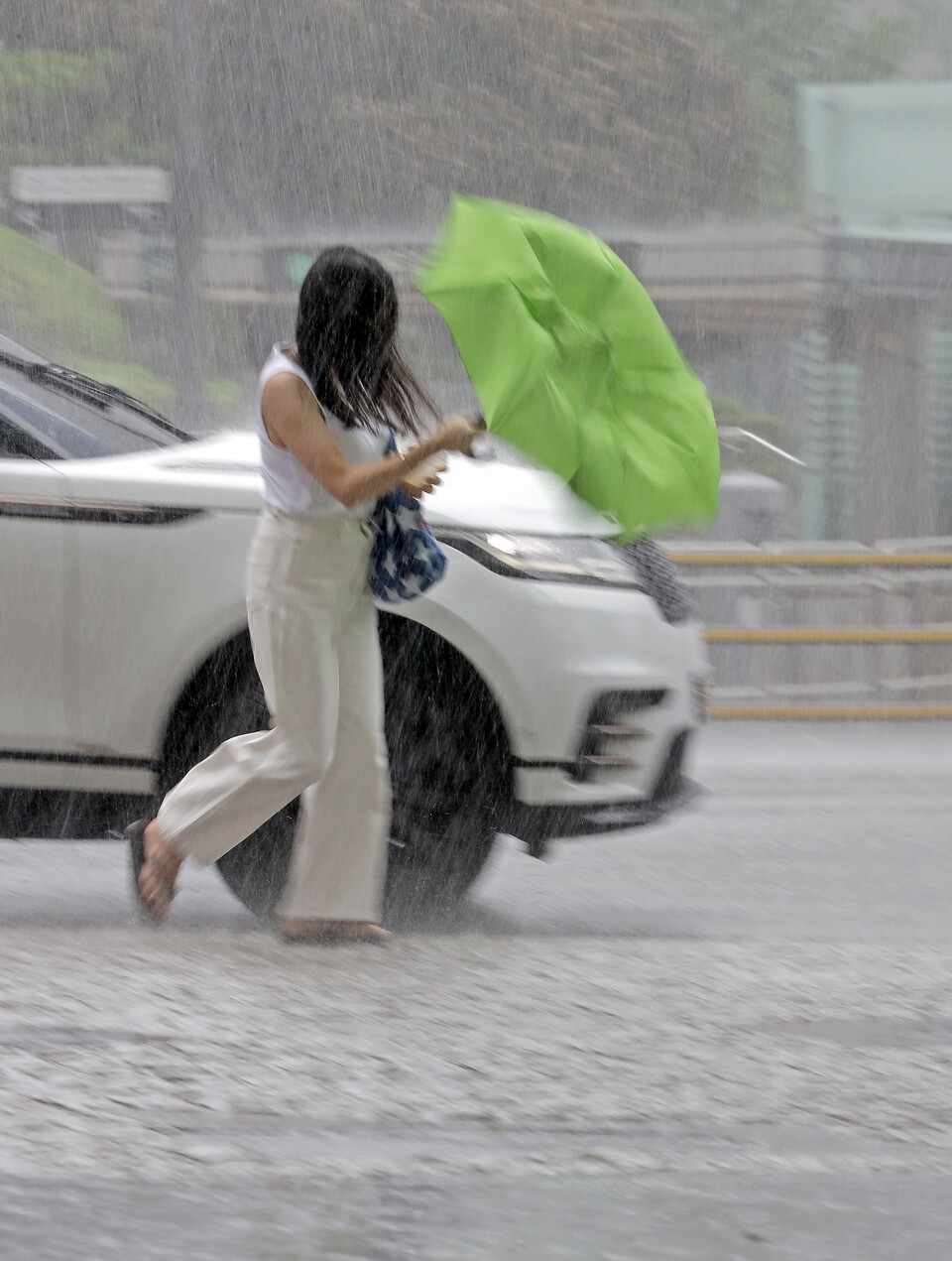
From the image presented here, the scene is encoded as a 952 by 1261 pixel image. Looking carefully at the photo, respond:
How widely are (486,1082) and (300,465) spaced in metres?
1.54

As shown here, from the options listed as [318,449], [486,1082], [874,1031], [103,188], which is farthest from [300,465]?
[103,188]

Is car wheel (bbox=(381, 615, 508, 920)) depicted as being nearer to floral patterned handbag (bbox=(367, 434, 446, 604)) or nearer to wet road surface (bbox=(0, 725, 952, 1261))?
wet road surface (bbox=(0, 725, 952, 1261))

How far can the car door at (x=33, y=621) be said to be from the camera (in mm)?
4910

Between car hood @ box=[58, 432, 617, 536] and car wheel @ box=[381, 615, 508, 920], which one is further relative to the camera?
car wheel @ box=[381, 615, 508, 920]

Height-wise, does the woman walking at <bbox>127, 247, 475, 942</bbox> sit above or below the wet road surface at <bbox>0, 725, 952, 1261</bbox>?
above

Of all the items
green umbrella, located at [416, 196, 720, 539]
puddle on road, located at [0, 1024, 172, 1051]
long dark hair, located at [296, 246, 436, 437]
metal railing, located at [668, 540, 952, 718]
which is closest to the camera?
puddle on road, located at [0, 1024, 172, 1051]

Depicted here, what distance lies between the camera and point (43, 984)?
439cm

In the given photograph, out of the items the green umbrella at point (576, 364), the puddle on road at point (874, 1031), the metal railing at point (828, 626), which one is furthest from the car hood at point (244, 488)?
the metal railing at point (828, 626)

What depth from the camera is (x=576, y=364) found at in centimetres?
448

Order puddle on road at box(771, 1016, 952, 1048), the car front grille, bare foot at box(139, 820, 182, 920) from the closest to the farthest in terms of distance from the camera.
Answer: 1. puddle on road at box(771, 1016, 952, 1048)
2. bare foot at box(139, 820, 182, 920)
3. the car front grille

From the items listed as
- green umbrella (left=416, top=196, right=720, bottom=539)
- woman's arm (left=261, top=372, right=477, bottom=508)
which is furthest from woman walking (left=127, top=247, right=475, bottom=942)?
green umbrella (left=416, top=196, right=720, bottom=539)

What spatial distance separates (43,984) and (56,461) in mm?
1420

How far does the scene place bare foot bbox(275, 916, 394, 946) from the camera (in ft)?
15.9

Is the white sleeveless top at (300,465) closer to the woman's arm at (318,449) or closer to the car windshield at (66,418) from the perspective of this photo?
the woman's arm at (318,449)
